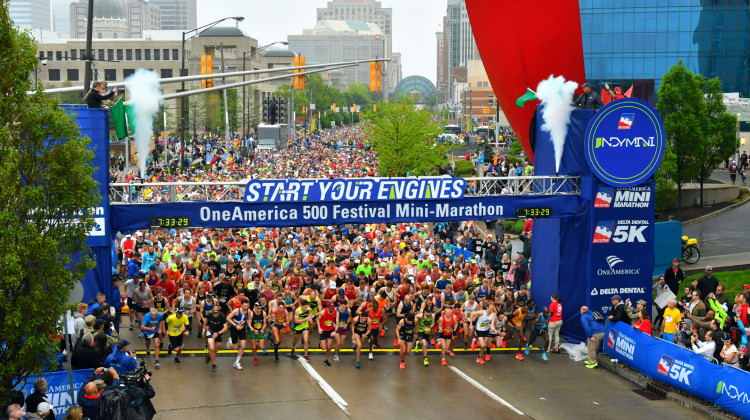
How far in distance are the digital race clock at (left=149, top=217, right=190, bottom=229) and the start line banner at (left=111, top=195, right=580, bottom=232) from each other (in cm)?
6

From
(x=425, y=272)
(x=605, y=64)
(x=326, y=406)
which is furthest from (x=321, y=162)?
(x=326, y=406)

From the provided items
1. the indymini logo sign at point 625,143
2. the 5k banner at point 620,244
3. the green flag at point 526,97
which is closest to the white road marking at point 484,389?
the 5k banner at point 620,244

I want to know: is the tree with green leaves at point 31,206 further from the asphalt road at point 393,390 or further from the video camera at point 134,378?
the asphalt road at point 393,390

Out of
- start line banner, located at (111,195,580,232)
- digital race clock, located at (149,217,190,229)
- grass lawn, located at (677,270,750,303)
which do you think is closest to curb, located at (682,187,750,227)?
grass lawn, located at (677,270,750,303)

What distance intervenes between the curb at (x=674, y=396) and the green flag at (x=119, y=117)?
37.3 feet

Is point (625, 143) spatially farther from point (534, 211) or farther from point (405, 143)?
point (405, 143)

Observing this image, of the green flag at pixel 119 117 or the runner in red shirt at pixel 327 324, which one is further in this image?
the runner in red shirt at pixel 327 324

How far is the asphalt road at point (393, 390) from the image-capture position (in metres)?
14.5

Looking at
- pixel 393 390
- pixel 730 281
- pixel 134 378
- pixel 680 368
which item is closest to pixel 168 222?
pixel 393 390

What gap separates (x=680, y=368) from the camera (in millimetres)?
15594

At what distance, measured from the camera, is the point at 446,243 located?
27156 mm

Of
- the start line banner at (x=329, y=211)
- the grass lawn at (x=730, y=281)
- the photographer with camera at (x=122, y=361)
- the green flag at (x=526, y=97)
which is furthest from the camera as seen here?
the grass lawn at (x=730, y=281)

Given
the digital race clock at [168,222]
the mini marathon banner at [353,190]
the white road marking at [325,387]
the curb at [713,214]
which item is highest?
the mini marathon banner at [353,190]

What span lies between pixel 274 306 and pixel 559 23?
1042 cm
